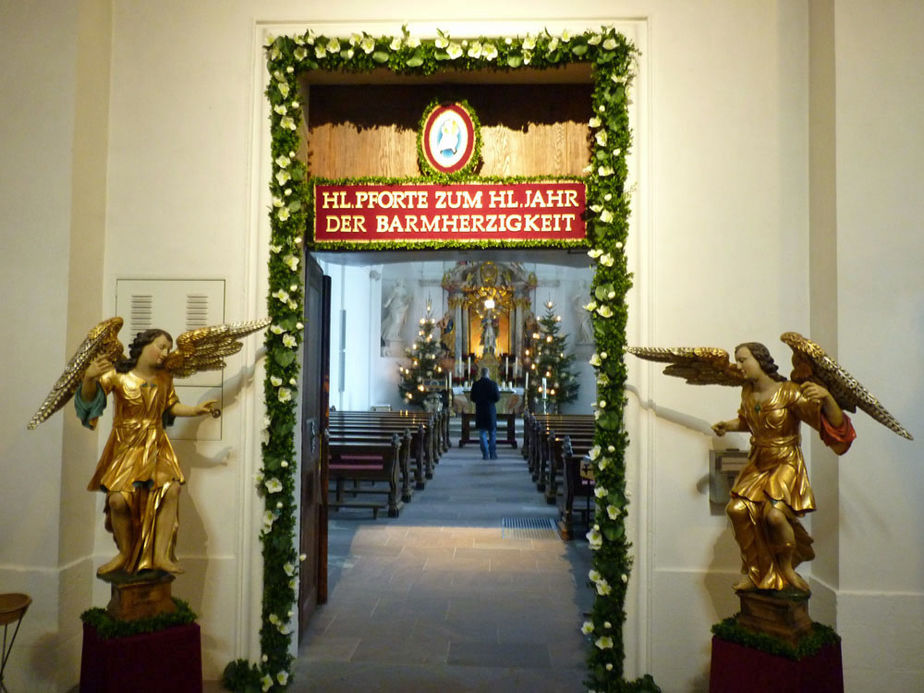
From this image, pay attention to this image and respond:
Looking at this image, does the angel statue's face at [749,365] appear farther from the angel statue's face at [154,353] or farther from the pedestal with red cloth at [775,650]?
the angel statue's face at [154,353]

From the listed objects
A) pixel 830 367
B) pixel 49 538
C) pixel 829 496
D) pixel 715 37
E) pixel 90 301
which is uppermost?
pixel 715 37

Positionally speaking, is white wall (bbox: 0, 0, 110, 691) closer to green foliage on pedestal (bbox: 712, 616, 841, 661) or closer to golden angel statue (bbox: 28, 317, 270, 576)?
golden angel statue (bbox: 28, 317, 270, 576)

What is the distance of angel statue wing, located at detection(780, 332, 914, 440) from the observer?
110 inches

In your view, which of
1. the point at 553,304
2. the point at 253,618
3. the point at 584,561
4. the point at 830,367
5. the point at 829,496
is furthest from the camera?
the point at 553,304

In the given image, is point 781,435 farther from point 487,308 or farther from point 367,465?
point 487,308

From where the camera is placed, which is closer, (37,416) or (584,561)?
(37,416)

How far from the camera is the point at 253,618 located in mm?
3777

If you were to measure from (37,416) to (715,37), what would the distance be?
13.0 feet

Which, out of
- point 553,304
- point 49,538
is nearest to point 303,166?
point 49,538

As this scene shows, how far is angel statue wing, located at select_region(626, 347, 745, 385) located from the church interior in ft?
1.54

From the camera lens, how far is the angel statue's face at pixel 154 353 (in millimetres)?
3115

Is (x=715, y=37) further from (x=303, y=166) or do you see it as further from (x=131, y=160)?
(x=131, y=160)

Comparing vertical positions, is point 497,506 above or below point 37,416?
below

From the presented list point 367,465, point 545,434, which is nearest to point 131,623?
point 367,465
